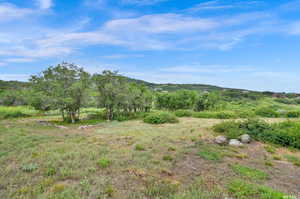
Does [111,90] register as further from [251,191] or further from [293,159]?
[251,191]

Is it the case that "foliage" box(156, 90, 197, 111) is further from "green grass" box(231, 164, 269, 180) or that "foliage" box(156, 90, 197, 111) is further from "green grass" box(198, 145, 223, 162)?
"green grass" box(231, 164, 269, 180)

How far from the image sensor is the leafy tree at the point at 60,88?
15.4 metres

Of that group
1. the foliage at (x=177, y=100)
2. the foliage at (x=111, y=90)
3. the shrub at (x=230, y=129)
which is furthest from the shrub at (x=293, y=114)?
the foliage at (x=111, y=90)

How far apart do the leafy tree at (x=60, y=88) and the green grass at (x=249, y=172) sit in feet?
47.7

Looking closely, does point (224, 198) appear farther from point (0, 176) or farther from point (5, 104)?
point (5, 104)

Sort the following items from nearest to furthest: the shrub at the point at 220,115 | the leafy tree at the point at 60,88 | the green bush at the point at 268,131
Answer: the green bush at the point at 268,131 < the leafy tree at the point at 60,88 < the shrub at the point at 220,115

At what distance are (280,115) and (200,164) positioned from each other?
25286mm

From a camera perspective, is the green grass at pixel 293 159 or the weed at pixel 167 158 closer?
the weed at pixel 167 158

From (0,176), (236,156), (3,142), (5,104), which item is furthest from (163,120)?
(5,104)

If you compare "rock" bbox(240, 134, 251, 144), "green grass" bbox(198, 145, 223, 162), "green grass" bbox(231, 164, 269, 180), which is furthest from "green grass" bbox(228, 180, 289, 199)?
"rock" bbox(240, 134, 251, 144)

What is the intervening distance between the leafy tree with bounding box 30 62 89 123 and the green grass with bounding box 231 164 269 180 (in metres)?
14.5

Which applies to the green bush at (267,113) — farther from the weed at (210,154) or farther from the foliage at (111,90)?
the weed at (210,154)

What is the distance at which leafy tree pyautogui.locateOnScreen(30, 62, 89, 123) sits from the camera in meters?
15.4

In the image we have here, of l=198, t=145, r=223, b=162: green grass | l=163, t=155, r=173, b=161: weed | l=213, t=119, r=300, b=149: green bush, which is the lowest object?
l=198, t=145, r=223, b=162: green grass
